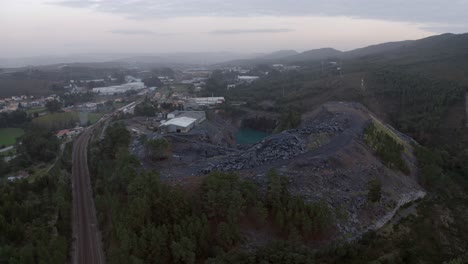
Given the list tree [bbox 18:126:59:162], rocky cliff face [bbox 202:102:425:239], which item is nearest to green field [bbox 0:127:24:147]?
tree [bbox 18:126:59:162]

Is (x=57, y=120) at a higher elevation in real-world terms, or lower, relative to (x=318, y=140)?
lower

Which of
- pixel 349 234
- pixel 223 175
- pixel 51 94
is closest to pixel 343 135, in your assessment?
pixel 349 234

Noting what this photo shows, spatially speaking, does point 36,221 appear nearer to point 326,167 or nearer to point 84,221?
point 84,221

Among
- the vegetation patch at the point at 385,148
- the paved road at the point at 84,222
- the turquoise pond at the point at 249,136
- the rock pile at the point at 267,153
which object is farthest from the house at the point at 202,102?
the vegetation patch at the point at 385,148

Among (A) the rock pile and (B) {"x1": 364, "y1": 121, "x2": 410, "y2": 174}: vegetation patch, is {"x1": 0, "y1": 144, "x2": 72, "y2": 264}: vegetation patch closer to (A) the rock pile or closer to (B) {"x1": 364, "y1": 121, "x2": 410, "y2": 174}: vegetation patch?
(A) the rock pile

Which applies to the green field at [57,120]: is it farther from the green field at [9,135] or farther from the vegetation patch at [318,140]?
the vegetation patch at [318,140]

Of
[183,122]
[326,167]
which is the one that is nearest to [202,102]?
[183,122]

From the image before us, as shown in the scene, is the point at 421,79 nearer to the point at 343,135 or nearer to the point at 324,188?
the point at 343,135
